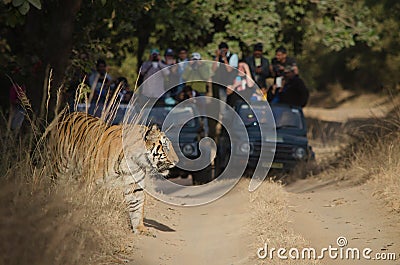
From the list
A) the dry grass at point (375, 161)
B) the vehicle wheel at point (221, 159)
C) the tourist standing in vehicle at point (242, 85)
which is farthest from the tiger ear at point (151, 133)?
the tourist standing in vehicle at point (242, 85)

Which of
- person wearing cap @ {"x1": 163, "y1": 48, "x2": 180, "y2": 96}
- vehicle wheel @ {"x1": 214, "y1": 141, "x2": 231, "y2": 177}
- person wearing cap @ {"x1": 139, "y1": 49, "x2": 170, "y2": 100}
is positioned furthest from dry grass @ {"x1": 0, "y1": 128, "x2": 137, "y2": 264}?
person wearing cap @ {"x1": 163, "y1": 48, "x2": 180, "y2": 96}

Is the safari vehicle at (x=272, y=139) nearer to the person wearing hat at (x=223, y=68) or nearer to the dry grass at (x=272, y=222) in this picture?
the person wearing hat at (x=223, y=68)

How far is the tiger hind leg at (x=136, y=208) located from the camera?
8102mm

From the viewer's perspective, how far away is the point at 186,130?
1381 centimetres

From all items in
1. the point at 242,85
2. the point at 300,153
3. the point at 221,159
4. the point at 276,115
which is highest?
the point at 242,85

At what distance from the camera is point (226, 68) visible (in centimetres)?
1520

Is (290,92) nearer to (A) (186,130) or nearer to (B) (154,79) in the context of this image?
(A) (186,130)

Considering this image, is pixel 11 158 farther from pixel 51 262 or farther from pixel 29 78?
pixel 29 78

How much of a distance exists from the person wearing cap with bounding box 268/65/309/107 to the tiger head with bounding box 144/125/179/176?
22.6 feet

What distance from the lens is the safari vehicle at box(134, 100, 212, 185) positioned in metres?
12.9

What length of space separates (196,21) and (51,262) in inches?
476

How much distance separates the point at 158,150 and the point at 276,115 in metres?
6.47

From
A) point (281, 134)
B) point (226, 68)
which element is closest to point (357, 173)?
point (281, 134)

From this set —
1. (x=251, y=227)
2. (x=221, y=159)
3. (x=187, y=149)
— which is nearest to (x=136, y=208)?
(x=251, y=227)
